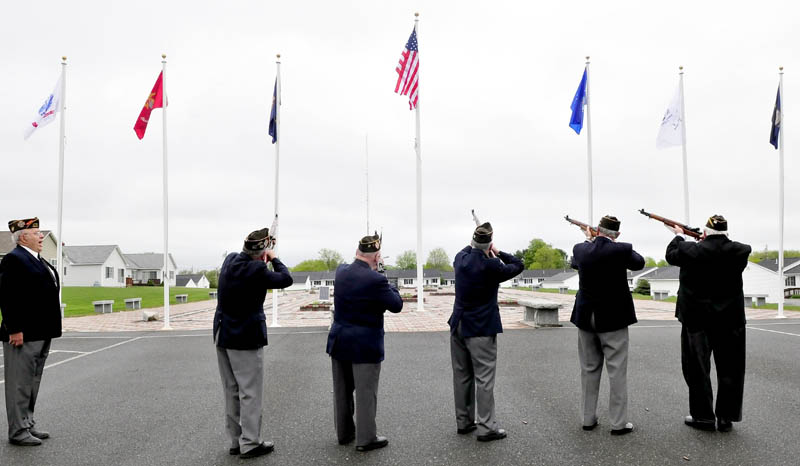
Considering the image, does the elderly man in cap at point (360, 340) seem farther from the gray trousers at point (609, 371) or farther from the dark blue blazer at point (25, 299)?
the dark blue blazer at point (25, 299)

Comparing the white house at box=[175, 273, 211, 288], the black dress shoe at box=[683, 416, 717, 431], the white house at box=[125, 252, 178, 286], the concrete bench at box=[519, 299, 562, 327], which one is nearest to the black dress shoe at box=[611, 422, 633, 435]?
the black dress shoe at box=[683, 416, 717, 431]

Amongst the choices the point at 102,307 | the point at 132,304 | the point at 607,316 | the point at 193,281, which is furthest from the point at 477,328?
the point at 193,281

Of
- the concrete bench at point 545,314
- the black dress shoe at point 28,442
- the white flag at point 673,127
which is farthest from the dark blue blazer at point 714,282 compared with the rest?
the white flag at point 673,127

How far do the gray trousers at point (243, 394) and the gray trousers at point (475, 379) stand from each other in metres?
1.84

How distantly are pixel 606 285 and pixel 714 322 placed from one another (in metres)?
1.09

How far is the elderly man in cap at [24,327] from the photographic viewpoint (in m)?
4.99

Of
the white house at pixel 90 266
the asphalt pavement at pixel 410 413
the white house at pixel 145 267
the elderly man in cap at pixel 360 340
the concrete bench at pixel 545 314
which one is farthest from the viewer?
the white house at pixel 145 267

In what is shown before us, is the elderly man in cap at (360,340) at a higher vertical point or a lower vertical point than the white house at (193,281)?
higher

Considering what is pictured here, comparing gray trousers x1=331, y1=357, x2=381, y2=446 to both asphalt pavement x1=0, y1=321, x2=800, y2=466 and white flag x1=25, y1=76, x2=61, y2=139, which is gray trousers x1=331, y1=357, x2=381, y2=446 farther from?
white flag x1=25, y1=76, x2=61, y2=139

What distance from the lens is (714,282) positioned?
5.23 m

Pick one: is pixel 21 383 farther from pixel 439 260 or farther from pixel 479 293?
pixel 439 260

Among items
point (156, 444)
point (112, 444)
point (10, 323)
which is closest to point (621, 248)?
point (156, 444)

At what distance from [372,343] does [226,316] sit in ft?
4.32

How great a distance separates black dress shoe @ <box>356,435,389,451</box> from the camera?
465cm
